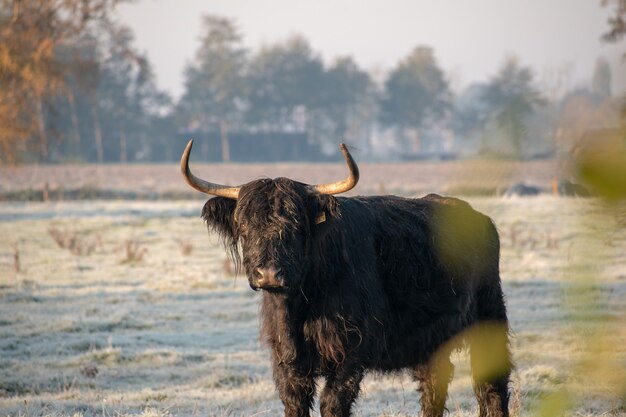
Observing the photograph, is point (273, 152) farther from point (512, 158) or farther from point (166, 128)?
point (512, 158)

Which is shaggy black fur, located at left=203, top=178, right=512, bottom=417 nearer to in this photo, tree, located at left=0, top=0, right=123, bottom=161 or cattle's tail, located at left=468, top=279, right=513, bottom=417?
cattle's tail, located at left=468, top=279, right=513, bottom=417

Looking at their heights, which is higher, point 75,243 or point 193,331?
point 75,243

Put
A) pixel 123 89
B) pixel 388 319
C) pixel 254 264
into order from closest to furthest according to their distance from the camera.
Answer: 1. pixel 254 264
2. pixel 388 319
3. pixel 123 89

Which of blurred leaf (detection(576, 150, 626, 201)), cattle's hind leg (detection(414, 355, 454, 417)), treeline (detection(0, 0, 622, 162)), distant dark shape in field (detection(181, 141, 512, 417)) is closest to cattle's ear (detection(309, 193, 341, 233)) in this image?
distant dark shape in field (detection(181, 141, 512, 417))

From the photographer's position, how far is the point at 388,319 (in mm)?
5629

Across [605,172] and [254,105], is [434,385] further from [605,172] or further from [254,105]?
[254,105]

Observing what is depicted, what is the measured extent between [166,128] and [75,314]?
74.7 metres

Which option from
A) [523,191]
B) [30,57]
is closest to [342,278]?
[30,57]

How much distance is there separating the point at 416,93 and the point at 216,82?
2317 centimetres

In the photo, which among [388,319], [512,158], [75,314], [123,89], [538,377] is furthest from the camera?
[123,89]

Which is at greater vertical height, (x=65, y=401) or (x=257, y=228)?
(x=257, y=228)

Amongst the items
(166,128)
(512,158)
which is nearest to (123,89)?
(166,128)

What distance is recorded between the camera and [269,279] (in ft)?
15.4

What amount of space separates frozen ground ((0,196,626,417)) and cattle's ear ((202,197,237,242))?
200cm
